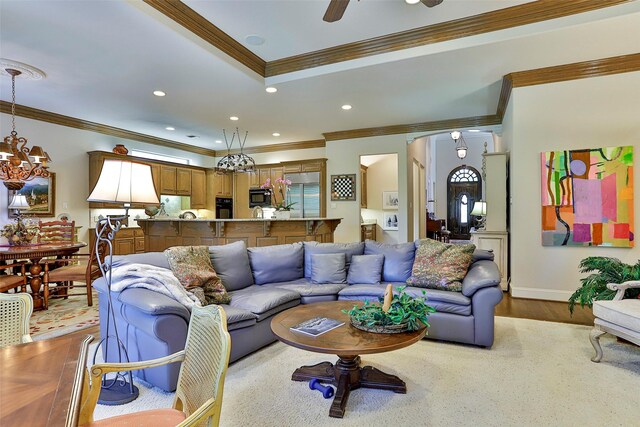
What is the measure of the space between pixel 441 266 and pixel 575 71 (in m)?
3.06

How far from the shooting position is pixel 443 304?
304 centimetres

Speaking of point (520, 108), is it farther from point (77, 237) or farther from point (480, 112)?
point (77, 237)

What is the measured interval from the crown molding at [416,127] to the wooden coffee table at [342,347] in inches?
204

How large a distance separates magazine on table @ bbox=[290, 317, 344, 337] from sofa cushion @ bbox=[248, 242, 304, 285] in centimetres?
144

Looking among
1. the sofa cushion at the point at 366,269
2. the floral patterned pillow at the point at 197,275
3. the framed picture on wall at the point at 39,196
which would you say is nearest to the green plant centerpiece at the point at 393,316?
the floral patterned pillow at the point at 197,275

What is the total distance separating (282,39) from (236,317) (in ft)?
10.0

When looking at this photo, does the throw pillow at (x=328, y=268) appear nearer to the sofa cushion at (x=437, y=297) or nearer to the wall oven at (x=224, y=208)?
the sofa cushion at (x=437, y=297)

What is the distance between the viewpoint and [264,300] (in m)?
2.97

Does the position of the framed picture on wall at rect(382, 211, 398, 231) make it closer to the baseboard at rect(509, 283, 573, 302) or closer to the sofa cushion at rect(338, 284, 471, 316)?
the baseboard at rect(509, 283, 573, 302)

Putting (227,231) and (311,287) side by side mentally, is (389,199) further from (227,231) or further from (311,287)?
(311,287)

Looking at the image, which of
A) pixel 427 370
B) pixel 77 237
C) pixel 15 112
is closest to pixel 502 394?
pixel 427 370

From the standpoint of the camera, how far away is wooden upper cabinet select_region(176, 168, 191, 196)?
8070 millimetres

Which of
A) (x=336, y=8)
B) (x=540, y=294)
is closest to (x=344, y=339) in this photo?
(x=336, y=8)

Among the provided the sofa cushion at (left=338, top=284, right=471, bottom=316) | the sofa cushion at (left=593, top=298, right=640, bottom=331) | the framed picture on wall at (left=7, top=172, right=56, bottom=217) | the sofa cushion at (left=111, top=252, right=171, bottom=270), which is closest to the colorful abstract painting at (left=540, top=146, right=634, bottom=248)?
the sofa cushion at (left=593, top=298, right=640, bottom=331)
